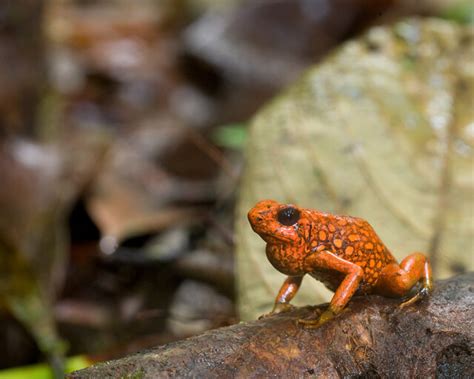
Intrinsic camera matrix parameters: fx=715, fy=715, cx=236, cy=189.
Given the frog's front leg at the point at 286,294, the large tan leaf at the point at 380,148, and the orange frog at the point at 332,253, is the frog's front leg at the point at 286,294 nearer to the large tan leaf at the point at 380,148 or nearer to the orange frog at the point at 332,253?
the orange frog at the point at 332,253

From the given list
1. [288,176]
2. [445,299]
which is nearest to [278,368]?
[445,299]

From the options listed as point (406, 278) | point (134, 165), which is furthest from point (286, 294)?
point (134, 165)

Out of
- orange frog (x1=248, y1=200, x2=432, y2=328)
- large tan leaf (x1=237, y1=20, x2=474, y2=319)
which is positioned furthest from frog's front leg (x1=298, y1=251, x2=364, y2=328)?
large tan leaf (x1=237, y1=20, x2=474, y2=319)

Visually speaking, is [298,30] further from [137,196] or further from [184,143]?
[137,196]

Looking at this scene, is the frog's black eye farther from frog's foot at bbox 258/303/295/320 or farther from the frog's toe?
the frog's toe

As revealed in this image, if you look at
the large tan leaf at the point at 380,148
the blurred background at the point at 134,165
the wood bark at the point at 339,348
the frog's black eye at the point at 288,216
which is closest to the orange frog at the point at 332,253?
the frog's black eye at the point at 288,216

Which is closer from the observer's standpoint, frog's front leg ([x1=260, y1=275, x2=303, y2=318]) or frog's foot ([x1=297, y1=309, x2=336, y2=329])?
frog's foot ([x1=297, y1=309, x2=336, y2=329])
